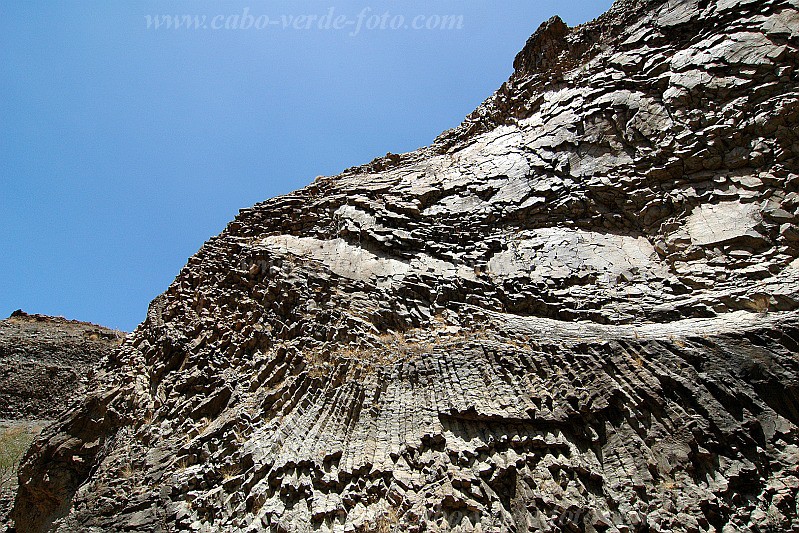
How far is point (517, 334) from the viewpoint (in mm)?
9016

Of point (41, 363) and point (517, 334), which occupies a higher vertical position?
point (41, 363)

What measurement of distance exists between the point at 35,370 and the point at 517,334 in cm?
2135

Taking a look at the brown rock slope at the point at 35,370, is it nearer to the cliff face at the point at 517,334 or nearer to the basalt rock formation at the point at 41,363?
the basalt rock formation at the point at 41,363

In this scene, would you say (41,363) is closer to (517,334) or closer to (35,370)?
(35,370)

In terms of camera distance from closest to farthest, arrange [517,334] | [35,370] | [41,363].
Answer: [517,334] < [35,370] < [41,363]

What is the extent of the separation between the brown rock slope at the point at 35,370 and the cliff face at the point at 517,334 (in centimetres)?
933

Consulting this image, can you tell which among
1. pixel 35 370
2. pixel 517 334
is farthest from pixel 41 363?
pixel 517 334

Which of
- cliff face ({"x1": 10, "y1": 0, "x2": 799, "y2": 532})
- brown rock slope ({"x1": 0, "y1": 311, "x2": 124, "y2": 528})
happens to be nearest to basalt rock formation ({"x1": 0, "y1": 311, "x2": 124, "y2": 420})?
brown rock slope ({"x1": 0, "y1": 311, "x2": 124, "y2": 528})

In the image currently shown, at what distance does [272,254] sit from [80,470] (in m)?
6.37

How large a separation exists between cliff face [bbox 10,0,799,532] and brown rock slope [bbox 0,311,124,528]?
9.33 meters

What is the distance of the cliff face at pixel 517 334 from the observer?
664 centimetres

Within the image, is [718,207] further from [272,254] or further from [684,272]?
[272,254]

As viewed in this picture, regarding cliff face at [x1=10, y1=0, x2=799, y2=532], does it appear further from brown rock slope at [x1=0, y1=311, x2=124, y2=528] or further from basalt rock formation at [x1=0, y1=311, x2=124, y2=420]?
basalt rock formation at [x1=0, y1=311, x2=124, y2=420]

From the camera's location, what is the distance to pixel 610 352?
781 cm
